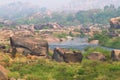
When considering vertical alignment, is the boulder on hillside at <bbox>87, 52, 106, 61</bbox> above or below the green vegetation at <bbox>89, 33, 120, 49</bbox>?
above

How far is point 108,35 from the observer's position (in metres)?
184

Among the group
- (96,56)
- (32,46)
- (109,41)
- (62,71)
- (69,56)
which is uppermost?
(62,71)

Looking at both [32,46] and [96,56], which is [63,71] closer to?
[96,56]

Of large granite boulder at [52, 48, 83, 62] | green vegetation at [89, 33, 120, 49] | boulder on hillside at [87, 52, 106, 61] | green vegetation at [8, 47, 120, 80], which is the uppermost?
green vegetation at [8, 47, 120, 80]

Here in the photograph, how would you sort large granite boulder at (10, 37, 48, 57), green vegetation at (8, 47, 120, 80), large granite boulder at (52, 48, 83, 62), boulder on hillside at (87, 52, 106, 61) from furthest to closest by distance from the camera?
large granite boulder at (10, 37, 48, 57), boulder on hillside at (87, 52, 106, 61), large granite boulder at (52, 48, 83, 62), green vegetation at (8, 47, 120, 80)

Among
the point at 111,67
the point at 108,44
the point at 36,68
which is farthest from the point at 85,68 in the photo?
the point at 108,44

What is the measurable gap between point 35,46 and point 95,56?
1510 centimetres

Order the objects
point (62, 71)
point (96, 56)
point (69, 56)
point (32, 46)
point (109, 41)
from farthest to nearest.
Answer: point (109, 41), point (32, 46), point (96, 56), point (69, 56), point (62, 71)

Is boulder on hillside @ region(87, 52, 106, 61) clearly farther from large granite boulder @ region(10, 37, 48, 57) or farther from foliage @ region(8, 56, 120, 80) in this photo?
foliage @ region(8, 56, 120, 80)

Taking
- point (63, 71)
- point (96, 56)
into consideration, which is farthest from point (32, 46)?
point (63, 71)

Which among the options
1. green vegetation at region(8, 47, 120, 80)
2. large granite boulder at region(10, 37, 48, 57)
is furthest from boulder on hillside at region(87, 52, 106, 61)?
green vegetation at region(8, 47, 120, 80)

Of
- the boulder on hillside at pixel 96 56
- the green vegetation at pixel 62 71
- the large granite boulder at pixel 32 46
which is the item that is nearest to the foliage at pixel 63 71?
the green vegetation at pixel 62 71

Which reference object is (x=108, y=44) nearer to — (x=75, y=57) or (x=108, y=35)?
(x=108, y=35)

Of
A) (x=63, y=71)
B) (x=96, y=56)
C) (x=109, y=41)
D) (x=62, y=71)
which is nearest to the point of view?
(x=63, y=71)
